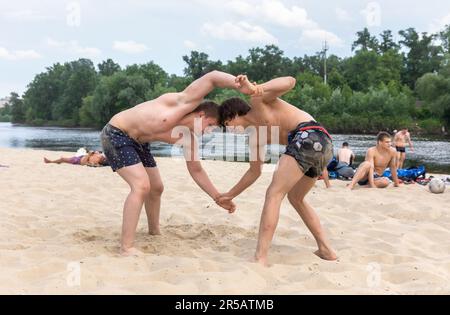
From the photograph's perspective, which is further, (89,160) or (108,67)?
(108,67)

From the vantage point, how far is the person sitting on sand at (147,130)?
414cm

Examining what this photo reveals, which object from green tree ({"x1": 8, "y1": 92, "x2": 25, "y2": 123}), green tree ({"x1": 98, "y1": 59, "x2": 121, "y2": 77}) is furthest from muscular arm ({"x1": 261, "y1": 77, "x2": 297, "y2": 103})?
green tree ({"x1": 8, "y1": 92, "x2": 25, "y2": 123})

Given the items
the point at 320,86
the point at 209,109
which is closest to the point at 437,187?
the point at 209,109

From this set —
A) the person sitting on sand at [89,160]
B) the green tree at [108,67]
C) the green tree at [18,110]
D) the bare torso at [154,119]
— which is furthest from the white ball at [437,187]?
the green tree at [18,110]

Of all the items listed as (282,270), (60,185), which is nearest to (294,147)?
(282,270)

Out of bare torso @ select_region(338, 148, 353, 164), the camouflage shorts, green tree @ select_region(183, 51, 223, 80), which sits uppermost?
green tree @ select_region(183, 51, 223, 80)

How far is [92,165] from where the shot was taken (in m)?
12.0

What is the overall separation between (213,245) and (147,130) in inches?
50.4

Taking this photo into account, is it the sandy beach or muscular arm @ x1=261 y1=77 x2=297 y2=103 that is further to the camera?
muscular arm @ x1=261 y1=77 x2=297 y2=103

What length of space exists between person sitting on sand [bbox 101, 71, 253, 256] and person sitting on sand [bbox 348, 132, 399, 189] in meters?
4.76

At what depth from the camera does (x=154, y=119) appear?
427 cm

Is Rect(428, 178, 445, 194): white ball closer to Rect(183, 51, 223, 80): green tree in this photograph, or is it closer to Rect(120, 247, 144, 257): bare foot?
Rect(120, 247, 144, 257): bare foot

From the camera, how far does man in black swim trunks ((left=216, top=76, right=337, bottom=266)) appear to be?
12.5 ft

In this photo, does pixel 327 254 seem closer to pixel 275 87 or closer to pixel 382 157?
pixel 275 87
